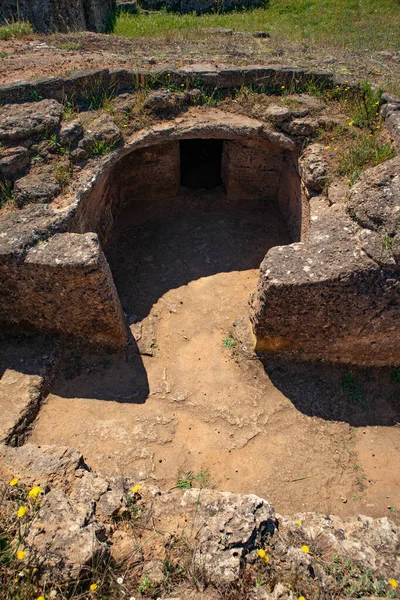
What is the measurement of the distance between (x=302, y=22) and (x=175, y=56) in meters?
6.36

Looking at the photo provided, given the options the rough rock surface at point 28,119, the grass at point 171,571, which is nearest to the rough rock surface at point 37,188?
the rough rock surface at point 28,119

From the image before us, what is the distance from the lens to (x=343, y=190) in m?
5.66

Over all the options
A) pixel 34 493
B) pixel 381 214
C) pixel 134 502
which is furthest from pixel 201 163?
pixel 34 493

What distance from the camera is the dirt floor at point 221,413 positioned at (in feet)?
14.8

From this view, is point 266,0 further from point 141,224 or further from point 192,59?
point 141,224

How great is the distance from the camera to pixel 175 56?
26.2 ft

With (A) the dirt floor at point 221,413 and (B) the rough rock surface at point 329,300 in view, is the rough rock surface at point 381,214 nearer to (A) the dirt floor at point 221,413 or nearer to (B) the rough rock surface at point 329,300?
(B) the rough rock surface at point 329,300

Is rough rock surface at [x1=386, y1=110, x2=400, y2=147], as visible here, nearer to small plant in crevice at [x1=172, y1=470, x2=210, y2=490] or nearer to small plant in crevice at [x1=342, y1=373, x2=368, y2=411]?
small plant in crevice at [x1=342, y1=373, x2=368, y2=411]

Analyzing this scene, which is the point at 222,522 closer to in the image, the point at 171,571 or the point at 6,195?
the point at 171,571

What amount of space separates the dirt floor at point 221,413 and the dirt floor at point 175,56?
4.15m

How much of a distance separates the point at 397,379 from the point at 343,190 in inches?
105

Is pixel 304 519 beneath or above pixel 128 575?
beneath

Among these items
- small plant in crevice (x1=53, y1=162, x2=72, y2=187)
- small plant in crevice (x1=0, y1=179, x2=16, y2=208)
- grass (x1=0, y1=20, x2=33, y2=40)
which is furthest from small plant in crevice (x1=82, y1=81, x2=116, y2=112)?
grass (x1=0, y1=20, x2=33, y2=40)

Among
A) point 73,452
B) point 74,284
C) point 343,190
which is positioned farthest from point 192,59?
point 73,452
